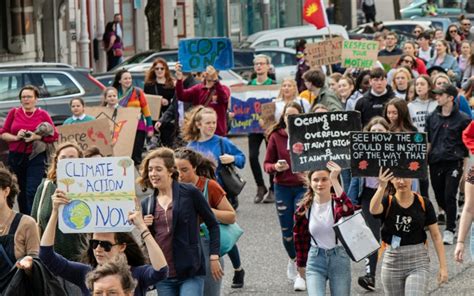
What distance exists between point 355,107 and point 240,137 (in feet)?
33.0

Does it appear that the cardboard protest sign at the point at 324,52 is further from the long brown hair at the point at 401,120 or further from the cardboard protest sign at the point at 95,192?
the cardboard protest sign at the point at 95,192

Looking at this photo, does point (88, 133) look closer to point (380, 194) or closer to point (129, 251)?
point (380, 194)

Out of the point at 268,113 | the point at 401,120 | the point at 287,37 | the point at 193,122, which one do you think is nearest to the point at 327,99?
the point at 268,113

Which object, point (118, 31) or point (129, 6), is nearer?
point (118, 31)

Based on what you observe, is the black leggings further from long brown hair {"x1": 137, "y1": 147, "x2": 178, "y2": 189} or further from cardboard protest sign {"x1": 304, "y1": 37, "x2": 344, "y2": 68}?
cardboard protest sign {"x1": 304, "y1": 37, "x2": 344, "y2": 68}

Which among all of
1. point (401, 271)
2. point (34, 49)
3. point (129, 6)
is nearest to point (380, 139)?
point (401, 271)

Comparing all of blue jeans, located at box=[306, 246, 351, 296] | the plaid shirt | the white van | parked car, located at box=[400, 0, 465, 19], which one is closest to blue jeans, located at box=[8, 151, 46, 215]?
the plaid shirt

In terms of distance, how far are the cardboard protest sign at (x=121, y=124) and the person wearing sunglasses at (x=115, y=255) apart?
8896mm

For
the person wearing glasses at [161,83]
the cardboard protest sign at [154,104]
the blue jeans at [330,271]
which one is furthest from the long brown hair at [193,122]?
the person wearing glasses at [161,83]

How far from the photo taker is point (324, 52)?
838 inches

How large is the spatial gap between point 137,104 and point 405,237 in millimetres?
8269

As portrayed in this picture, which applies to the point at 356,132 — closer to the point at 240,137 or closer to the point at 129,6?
the point at 240,137

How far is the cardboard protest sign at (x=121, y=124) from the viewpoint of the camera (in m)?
17.0

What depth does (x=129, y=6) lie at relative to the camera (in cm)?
4153
